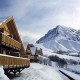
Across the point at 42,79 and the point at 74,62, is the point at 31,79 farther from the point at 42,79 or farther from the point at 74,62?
the point at 74,62

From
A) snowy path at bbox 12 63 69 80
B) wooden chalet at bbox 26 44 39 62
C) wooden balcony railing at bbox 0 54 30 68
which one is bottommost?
snowy path at bbox 12 63 69 80

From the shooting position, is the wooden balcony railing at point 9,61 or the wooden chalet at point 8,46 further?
the wooden chalet at point 8,46

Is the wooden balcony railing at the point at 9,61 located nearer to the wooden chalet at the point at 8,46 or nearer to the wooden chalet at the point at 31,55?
the wooden chalet at the point at 8,46

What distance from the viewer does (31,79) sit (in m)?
35.1

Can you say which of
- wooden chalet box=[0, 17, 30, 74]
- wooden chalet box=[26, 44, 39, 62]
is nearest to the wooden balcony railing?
wooden chalet box=[0, 17, 30, 74]

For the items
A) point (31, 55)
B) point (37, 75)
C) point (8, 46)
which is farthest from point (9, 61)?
point (31, 55)

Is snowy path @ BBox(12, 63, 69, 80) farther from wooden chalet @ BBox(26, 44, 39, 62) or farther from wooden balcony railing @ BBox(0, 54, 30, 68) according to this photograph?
wooden chalet @ BBox(26, 44, 39, 62)

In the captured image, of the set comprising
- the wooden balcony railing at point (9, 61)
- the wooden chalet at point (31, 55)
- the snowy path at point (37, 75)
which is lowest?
the snowy path at point (37, 75)

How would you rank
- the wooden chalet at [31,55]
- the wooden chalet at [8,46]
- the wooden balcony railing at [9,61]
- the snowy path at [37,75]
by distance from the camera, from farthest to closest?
the wooden chalet at [31,55] → the snowy path at [37,75] → the wooden chalet at [8,46] → the wooden balcony railing at [9,61]

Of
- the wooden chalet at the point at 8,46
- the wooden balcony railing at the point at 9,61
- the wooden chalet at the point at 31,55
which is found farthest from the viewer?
the wooden chalet at the point at 31,55

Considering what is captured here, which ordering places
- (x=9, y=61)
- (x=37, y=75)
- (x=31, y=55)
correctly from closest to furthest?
1. (x=9, y=61)
2. (x=37, y=75)
3. (x=31, y=55)

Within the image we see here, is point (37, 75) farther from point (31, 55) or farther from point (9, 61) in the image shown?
point (31, 55)

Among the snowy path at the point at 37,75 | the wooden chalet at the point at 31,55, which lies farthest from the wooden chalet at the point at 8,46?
the wooden chalet at the point at 31,55

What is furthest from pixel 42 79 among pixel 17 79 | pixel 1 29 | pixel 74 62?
pixel 74 62
